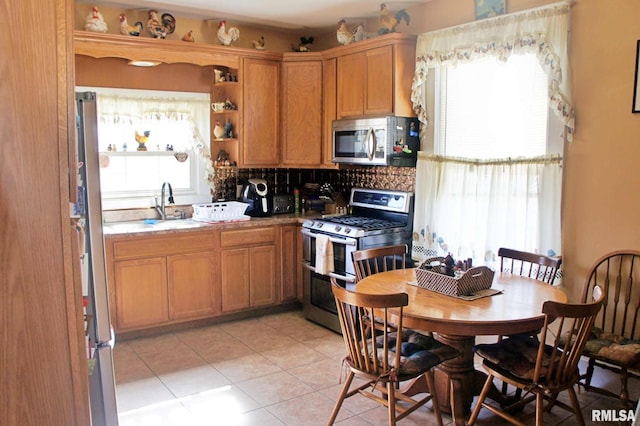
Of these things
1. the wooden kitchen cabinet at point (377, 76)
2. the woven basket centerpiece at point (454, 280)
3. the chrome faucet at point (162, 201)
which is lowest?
the woven basket centerpiece at point (454, 280)

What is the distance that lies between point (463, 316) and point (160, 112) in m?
3.38

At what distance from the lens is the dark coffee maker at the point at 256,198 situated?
4902 mm

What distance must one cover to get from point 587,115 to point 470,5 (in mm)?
1212

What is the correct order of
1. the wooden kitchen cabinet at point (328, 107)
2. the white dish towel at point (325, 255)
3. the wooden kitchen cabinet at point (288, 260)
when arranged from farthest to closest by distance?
the wooden kitchen cabinet at point (288, 260), the wooden kitchen cabinet at point (328, 107), the white dish towel at point (325, 255)

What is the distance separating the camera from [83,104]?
2084mm

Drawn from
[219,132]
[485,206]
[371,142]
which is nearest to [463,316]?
[485,206]

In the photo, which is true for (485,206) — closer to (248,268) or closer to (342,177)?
(342,177)

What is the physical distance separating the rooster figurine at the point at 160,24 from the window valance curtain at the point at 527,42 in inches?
85.4

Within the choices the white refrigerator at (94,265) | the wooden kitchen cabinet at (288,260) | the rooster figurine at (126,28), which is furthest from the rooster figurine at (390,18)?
the white refrigerator at (94,265)

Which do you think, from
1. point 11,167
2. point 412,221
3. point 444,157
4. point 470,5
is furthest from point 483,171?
point 11,167

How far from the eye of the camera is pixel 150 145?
4754 mm

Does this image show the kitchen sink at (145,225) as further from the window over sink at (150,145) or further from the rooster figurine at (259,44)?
the rooster figurine at (259,44)

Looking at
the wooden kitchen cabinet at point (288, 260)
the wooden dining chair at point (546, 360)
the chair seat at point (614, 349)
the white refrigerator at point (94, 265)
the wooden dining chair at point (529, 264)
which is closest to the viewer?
the white refrigerator at point (94, 265)

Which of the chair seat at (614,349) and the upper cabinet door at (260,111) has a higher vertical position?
the upper cabinet door at (260,111)
